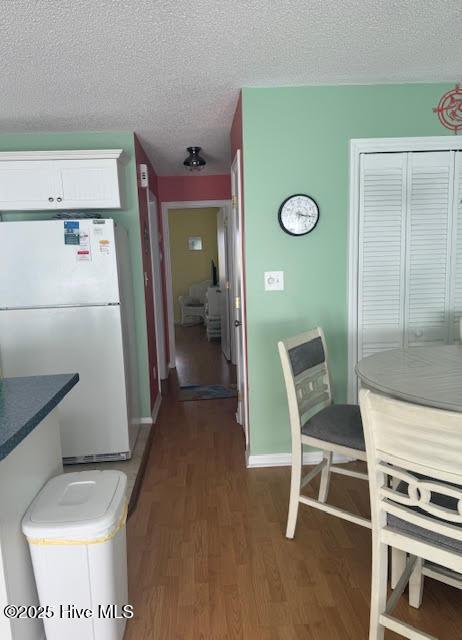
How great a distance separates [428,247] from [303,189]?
2.90 ft

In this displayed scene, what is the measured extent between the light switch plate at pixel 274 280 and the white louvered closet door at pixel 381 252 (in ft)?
1.66

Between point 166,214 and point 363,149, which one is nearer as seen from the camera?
point 363,149

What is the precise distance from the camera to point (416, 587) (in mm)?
1662

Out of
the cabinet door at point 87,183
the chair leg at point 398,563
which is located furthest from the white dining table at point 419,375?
the cabinet door at point 87,183

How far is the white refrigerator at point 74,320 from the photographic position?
2.73 metres

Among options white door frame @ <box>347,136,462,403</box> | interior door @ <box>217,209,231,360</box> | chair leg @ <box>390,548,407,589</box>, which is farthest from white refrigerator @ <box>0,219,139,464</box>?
interior door @ <box>217,209,231,360</box>

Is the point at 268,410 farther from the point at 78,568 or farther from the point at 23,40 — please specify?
the point at 23,40

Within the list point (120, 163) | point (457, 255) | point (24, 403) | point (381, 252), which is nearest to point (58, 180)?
point (120, 163)

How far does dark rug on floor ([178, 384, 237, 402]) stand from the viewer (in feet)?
14.1

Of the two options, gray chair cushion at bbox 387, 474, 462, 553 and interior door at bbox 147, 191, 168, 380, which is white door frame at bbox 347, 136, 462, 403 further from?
interior door at bbox 147, 191, 168, 380

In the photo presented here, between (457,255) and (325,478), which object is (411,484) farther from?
(457,255)

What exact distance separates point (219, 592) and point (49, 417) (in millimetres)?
1017

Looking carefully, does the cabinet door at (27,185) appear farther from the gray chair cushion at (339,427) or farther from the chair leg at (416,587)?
the chair leg at (416,587)

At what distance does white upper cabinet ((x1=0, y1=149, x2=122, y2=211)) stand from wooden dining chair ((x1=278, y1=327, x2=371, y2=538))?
1.75 meters
